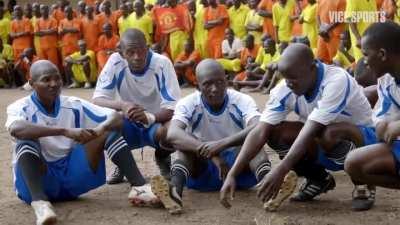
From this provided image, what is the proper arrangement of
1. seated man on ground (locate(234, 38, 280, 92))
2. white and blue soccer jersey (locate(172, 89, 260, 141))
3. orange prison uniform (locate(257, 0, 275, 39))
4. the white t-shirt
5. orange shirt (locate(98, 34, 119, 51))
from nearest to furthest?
1. white and blue soccer jersey (locate(172, 89, 260, 141))
2. seated man on ground (locate(234, 38, 280, 92))
3. orange prison uniform (locate(257, 0, 275, 39))
4. the white t-shirt
5. orange shirt (locate(98, 34, 119, 51))

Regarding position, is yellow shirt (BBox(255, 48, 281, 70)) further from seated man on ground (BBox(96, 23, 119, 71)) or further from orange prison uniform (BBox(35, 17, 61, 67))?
orange prison uniform (BBox(35, 17, 61, 67))

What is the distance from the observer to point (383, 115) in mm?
4402

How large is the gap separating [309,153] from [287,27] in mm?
8680

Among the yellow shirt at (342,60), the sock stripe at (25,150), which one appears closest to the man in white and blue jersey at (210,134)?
the sock stripe at (25,150)

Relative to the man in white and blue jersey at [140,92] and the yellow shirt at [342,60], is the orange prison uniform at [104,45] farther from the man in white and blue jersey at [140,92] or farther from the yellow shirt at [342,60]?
the man in white and blue jersey at [140,92]

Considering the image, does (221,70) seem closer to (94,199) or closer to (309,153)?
(309,153)

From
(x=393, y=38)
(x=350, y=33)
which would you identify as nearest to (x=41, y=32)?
(x=350, y=33)

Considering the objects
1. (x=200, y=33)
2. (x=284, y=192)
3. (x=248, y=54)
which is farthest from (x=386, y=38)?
(x=200, y=33)

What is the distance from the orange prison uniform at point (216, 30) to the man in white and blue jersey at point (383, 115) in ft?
33.2

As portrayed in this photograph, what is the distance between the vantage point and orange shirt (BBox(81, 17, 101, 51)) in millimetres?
15859

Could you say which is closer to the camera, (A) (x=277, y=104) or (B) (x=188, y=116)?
(A) (x=277, y=104)

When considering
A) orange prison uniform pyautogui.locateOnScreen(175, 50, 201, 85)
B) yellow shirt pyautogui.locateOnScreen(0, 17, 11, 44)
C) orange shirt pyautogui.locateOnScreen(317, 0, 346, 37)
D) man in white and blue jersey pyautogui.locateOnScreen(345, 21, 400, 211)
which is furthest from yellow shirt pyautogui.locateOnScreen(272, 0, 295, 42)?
man in white and blue jersey pyautogui.locateOnScreen(345, 21, 400, 211)

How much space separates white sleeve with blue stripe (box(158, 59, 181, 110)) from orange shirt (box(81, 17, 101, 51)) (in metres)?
10.1

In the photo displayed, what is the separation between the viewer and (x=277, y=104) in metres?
4.83
